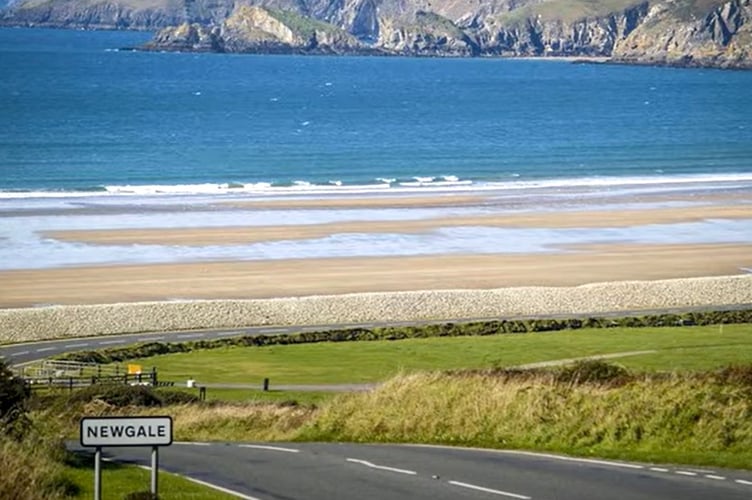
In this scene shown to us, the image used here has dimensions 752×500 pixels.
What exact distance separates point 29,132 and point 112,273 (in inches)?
2613

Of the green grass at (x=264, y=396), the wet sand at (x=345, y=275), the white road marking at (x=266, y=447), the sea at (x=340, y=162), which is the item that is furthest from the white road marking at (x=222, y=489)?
the sea at (x=340, y=162)

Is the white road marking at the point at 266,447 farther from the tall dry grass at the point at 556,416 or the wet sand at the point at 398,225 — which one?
the wet sand at the point at 398,225

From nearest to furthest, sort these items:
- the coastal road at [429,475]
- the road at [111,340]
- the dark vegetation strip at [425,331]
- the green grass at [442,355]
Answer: the coastal road at [429,475]
the green grass at [442,355]
the dark vegetation strip at [425,331]
the road at [111,340]

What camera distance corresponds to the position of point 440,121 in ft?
477

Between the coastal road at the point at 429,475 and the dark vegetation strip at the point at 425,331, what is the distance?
A: 2107 cm

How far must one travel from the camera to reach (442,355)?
4178cm

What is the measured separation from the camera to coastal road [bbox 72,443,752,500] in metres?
18.2

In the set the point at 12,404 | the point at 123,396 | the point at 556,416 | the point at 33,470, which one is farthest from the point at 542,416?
the point at 123,396

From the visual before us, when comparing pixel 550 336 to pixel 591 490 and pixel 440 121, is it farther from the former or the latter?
pixel 440 121

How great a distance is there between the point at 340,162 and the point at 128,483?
288 ft

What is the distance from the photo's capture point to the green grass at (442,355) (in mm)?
38688

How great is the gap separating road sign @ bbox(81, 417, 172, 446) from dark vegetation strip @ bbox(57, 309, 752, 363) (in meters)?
29.1

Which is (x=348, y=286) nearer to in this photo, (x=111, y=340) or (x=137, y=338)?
(x=137, y=338)

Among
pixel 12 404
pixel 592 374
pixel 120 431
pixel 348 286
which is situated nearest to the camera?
pixel 120 431
